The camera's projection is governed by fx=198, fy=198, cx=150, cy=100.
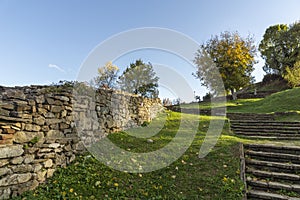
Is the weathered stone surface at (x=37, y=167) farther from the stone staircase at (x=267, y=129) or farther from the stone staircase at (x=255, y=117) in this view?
the stone staircase at (x=255, y=117)

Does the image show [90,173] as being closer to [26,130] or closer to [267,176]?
[26,130]

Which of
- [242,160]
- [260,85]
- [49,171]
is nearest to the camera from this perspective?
[49,171]

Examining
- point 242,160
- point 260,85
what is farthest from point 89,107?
point 260,85

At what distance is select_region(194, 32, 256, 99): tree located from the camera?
1764 cm

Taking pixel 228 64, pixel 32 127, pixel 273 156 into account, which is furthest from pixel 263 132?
pixel 228 64

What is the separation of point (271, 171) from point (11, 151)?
492 cm

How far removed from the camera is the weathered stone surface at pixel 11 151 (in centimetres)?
296

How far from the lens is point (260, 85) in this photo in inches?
1128

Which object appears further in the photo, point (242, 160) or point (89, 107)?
point (89, 107)

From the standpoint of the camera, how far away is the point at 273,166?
430cm

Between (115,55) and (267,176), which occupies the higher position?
(115,55)

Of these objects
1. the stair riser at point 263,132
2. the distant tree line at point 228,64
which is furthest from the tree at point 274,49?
the stair riser at point 263,132

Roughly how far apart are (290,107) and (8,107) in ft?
46.4

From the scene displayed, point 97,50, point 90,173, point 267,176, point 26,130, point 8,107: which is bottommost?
point 267,176
